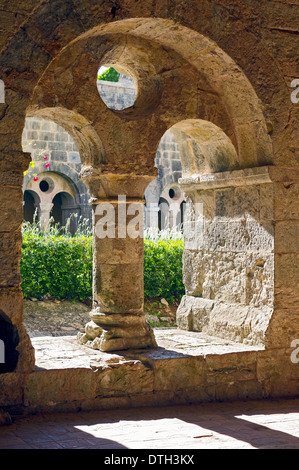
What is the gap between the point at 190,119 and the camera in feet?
16.9

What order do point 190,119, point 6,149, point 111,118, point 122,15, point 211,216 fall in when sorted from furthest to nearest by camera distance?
point 211,216 < point 190,119 < point 111,118 < point 122,15 < point 6,149

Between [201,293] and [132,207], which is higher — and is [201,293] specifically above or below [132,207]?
below

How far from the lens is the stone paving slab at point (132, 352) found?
4488 millimetres

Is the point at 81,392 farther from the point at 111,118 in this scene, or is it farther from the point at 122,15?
the point at 122,15

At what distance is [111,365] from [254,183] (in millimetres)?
1890

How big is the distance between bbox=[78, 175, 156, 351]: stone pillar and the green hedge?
112 inches

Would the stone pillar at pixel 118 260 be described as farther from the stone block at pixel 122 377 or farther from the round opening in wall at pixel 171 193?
the round opening in wall at pixel 171 193

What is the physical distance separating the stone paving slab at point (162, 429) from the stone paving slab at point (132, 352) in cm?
37

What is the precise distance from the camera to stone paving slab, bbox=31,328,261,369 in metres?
4.49

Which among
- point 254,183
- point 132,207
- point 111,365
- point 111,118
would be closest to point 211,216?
point 254,183

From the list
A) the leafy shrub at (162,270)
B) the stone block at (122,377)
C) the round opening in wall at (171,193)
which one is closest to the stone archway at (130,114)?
the stone block at (122,377)

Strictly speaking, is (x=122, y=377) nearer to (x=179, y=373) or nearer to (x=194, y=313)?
(x=179, y=373)

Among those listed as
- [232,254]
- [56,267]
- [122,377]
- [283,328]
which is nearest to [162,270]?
[56,267]

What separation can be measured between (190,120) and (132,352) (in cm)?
194
